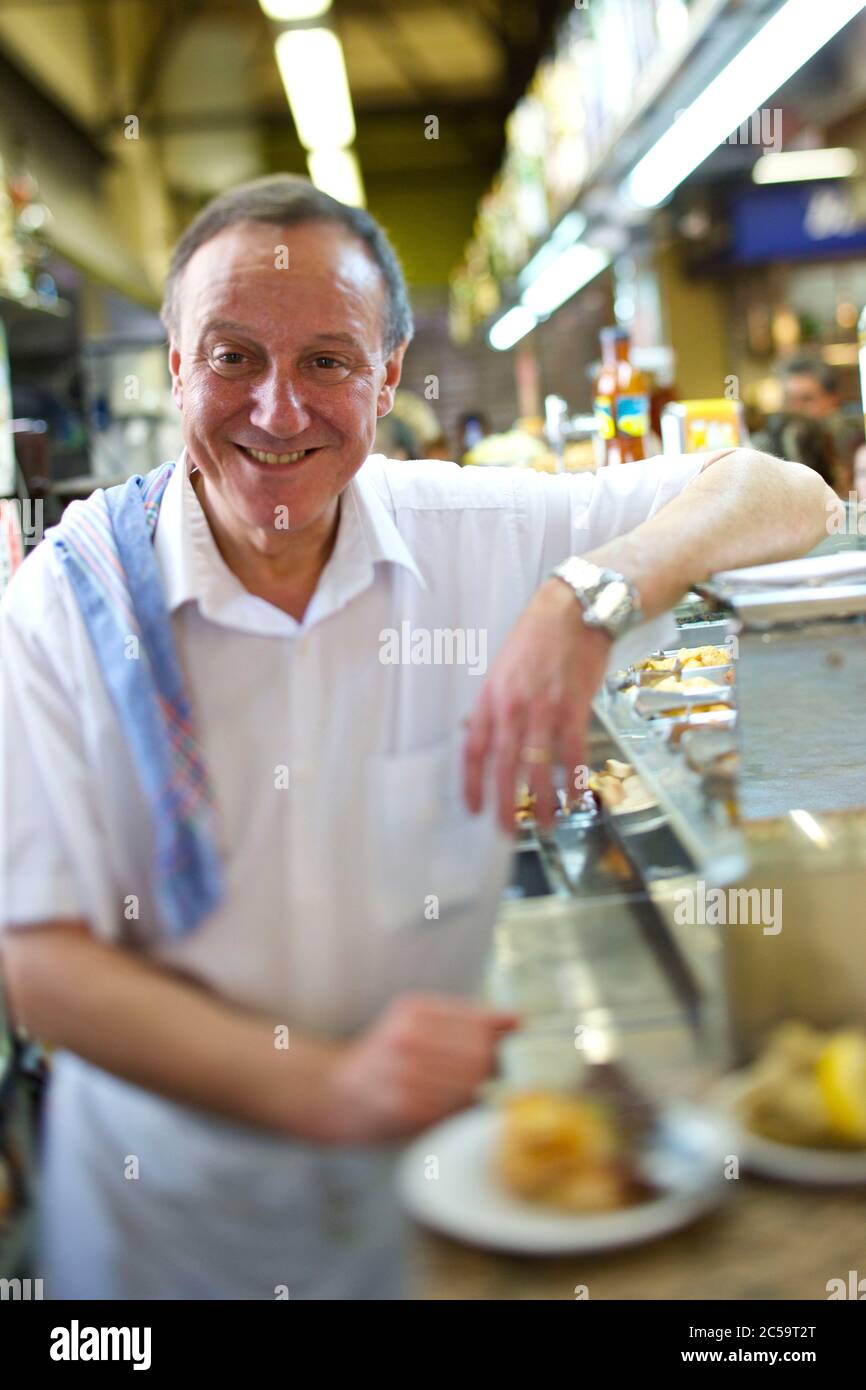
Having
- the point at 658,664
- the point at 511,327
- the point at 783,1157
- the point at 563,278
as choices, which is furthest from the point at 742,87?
the point at 511,327

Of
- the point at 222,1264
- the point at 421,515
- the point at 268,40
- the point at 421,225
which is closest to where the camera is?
the point at 222,1264

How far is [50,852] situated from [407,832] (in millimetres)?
236

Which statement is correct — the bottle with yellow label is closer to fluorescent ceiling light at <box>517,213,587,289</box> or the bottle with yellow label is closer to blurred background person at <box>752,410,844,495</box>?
blurred background person at <box>752,410,844,495</box>

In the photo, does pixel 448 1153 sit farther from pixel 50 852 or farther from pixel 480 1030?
pixel 50 852

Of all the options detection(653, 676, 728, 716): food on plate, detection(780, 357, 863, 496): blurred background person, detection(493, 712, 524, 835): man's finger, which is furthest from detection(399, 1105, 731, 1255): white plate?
Result: detection(780, 357, 863, 496): blurred background person

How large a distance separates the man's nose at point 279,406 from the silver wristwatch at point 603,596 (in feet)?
0.75

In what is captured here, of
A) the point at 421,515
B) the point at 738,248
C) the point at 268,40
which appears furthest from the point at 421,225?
the point at 421,515

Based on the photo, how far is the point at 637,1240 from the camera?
0.79m

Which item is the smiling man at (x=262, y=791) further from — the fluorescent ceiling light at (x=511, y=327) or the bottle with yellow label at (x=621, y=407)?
the fluorescent ceiling light at (x=511, y=327)

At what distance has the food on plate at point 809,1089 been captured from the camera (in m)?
0.83

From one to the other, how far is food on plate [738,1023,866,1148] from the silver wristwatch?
32cm

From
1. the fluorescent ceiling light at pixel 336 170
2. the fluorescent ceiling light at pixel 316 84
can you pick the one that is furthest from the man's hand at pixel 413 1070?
the fluorescent ceiling light at pixel 336 170

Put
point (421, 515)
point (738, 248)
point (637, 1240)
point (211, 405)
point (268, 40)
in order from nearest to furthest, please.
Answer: point (637, 1240) → point (211, 405) → point (421, 515) → point (738, 248) → point (268, 40)

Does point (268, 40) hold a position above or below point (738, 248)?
above
